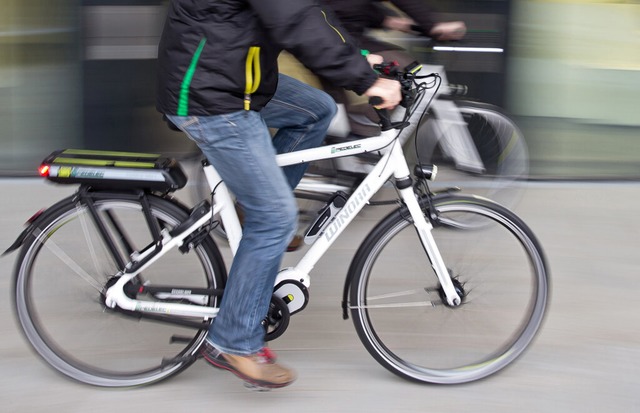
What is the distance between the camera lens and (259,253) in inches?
127

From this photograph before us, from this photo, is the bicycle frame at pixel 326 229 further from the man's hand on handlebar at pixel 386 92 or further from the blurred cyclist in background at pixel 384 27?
the blurred cyclist in background at pixel 384 27

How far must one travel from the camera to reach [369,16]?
4859 millimetres

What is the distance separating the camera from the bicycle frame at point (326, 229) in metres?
3.30

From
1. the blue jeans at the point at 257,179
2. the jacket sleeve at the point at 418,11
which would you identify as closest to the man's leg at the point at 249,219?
the blue jeans at the point at 257,179

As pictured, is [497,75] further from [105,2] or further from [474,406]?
[474,406]

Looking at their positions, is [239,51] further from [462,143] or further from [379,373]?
[462,143]

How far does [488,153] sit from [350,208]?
2131 mm

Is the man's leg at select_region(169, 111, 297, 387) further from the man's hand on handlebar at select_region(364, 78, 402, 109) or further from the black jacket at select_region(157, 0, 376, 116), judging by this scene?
the man's hand on handlebar at select_region(364, 78, 402, 109)

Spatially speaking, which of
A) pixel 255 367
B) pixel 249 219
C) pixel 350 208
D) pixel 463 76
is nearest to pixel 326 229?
pixel 350 208

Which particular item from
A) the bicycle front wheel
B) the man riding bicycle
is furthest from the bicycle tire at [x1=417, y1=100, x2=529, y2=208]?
the man riding bicycle

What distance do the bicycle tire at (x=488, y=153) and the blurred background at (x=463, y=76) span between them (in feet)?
2.61

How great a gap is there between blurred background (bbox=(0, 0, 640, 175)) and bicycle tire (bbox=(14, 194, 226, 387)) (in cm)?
267

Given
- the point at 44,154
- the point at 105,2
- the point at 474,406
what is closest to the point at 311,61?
the point at 474,406

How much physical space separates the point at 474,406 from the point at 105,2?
3798mm
